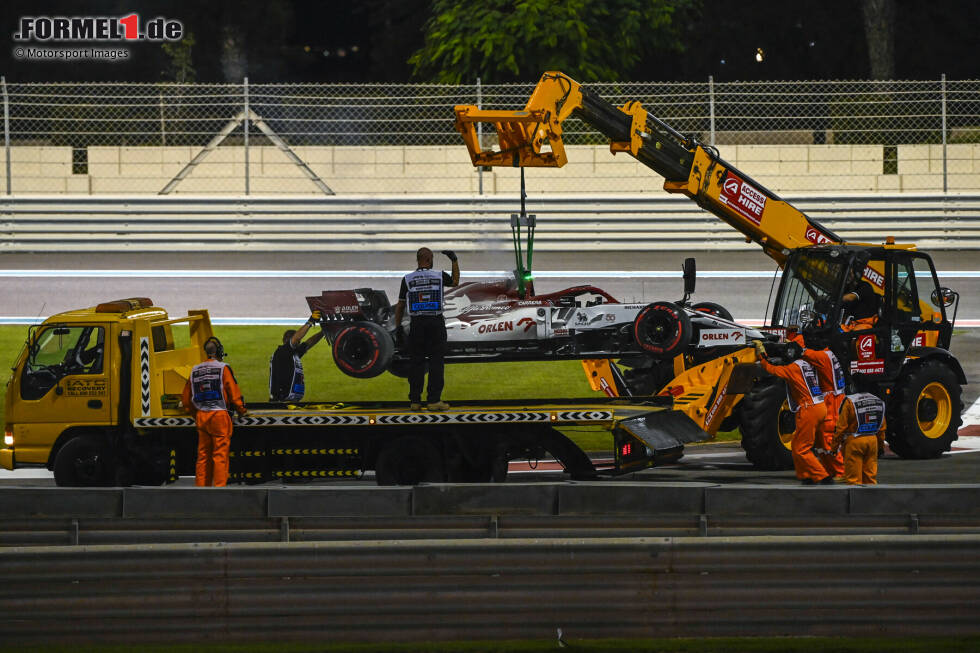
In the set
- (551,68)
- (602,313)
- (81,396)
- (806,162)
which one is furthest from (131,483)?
(551,68)

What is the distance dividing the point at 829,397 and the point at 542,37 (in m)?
19.9

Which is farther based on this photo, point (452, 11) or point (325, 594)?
point (452, 11)

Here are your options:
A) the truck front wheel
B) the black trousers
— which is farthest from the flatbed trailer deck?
the truck front wheel

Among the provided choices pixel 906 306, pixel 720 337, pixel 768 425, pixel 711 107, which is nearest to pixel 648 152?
pixel 720 337

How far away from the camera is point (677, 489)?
8406mm

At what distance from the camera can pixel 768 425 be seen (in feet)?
41.2

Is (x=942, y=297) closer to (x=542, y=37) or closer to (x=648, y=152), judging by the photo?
(x=648, y=152)

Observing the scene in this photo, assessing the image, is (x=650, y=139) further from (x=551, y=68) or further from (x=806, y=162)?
(x=551, y=68)

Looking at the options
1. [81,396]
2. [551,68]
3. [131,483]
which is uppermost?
[551,68]

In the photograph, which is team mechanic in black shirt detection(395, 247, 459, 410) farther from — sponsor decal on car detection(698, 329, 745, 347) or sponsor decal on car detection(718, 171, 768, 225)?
sponsor decal on car detection(718, 171, 768, 225)

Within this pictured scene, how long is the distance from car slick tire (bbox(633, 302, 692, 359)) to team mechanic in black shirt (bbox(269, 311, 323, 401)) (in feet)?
10.2

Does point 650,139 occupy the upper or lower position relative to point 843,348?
upper

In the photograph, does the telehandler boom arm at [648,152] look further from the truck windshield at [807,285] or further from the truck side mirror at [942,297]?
the truck side mirror at [942,297]

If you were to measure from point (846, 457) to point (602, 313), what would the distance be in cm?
326
